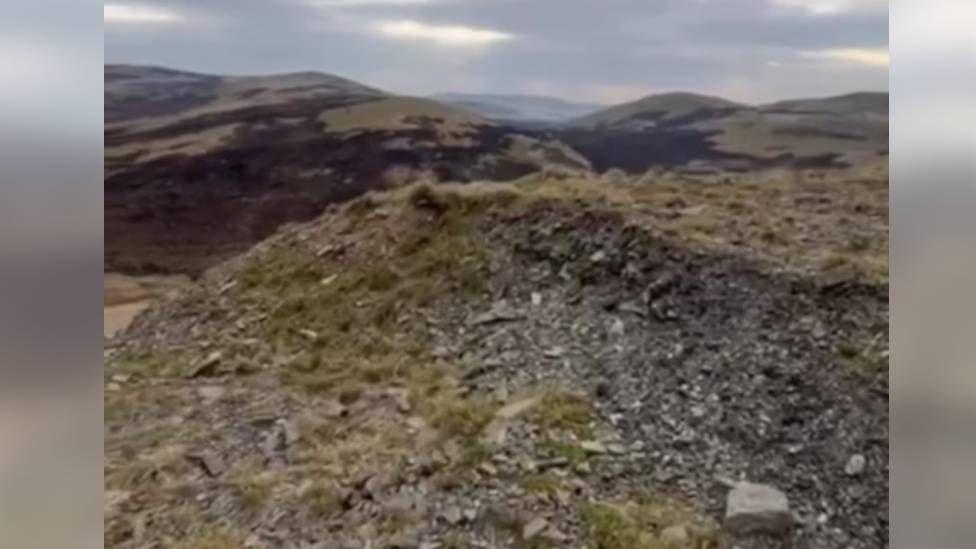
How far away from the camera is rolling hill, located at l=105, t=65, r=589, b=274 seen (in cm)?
142

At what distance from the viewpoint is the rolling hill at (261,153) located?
4.66ft

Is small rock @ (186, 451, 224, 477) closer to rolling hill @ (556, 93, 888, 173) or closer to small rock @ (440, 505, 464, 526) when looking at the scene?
small rock @ (440, 505, 464, 526)

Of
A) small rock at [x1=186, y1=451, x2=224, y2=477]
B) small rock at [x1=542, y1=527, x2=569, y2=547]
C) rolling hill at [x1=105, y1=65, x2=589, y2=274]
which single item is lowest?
small rock at [x1=542, y1=527, x2=569, y2=547]

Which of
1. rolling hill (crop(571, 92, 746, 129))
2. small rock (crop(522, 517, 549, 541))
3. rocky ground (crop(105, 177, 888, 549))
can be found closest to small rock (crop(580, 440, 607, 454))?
rocky ground (crop(105, 177, 888, 549))

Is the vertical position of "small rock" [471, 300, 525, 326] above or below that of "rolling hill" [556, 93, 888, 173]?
below

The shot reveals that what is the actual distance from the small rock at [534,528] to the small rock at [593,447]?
115 mm

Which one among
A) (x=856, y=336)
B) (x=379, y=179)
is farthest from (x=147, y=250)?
(x=856, y=336)

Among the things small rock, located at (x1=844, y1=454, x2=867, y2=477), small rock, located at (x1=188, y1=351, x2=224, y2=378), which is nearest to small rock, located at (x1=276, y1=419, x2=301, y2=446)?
small rock, located at (x1=188, y1=351, x2=224, y2=378)

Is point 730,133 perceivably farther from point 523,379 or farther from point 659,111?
point 523,379

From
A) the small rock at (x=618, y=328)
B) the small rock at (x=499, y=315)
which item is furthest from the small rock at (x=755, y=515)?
the small rock at (x=499, y=315)

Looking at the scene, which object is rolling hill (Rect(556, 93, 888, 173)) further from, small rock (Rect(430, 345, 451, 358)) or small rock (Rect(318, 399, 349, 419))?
small rock (Rect(318, 399, 349, 419))

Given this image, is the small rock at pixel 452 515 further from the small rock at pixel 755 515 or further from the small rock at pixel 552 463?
the small rock at pixel 755 515
